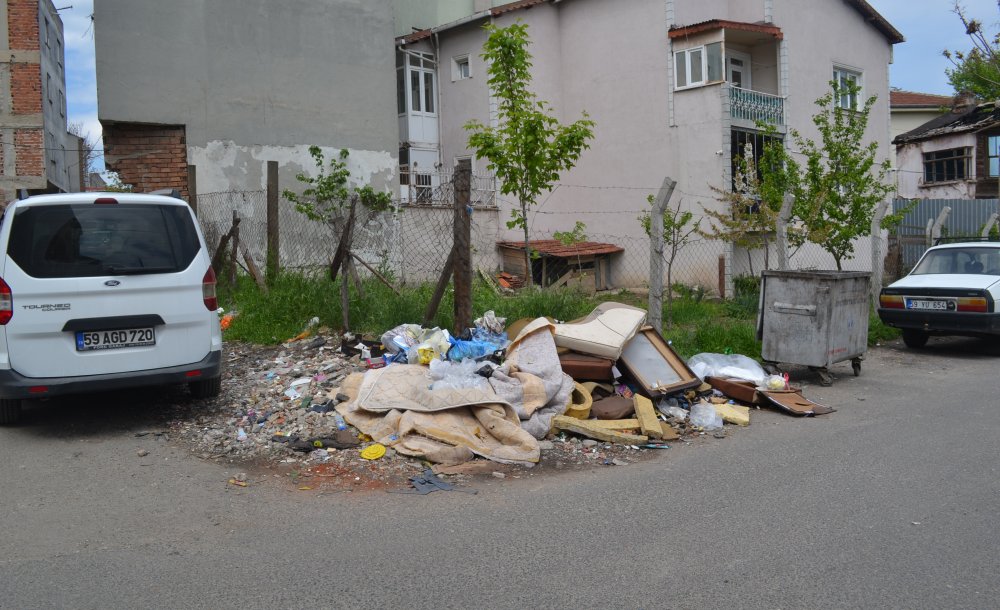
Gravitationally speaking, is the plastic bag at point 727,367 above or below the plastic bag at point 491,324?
below

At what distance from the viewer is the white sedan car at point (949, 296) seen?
10.6 meters

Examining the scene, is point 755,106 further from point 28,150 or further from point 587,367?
point 28,150

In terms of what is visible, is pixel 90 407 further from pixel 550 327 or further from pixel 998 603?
pixel 998 603

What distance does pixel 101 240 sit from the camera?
249 inches

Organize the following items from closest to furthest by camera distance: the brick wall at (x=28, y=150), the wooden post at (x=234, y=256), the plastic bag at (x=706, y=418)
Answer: the plastic bag at (x=706, y=418) → the wooden post at (x=234, y=256) → the brick wall at (x=28, y=150)

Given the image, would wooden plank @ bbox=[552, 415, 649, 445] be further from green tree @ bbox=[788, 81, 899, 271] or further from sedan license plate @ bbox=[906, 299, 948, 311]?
green tree @ bbox=[788, 81, 899, 271]

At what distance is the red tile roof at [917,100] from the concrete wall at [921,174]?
6589mm

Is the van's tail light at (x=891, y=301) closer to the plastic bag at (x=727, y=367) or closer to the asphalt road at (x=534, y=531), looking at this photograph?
the plastic bag at (x=727, y=367)

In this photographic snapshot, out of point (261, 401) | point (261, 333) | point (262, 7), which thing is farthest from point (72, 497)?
point (262, 7)

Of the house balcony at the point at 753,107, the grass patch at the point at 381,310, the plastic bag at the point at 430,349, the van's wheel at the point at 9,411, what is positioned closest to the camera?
the van's wheel at the point at 9,411

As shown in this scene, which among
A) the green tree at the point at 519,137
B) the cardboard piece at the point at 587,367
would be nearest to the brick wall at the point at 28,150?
the green tree at the point at 519,137

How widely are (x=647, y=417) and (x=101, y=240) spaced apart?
486cm

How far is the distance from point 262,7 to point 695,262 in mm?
12994

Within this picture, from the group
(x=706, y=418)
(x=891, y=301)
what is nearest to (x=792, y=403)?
(x=706, y=418)
